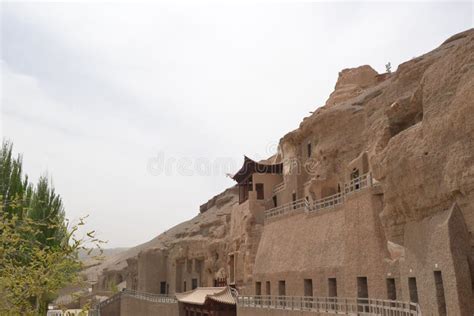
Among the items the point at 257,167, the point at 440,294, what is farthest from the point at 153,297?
the point at 440,294

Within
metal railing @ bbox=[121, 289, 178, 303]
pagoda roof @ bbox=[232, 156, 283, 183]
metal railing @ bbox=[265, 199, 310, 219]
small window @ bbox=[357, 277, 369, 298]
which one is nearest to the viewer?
small window @ bbox=[357, 277, 369, 298]

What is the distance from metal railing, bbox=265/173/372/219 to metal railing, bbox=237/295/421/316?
490 cm

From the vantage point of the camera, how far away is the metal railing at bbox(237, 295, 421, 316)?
15992mm

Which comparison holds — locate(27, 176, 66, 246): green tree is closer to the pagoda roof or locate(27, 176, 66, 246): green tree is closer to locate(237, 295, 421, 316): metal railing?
locate(237, 295, 421, 316): metal railing

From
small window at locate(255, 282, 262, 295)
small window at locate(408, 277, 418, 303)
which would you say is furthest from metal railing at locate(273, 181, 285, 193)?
small window at locate(408, 277, 418, 303)

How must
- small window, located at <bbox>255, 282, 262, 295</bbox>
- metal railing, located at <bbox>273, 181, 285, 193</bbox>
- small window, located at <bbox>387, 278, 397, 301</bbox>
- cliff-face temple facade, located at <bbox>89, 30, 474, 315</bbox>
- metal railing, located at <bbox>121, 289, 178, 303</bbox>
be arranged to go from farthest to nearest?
metal railing, located at <bbox>121, 289, 178, 303</bbox> < metal railing, located at <bbox>273, 181, 285, 193</bbox> < small window, located at <bbox>255, 282, 262, 295</bbox> < small window, located at <bbox>387, 278, 397, 301</bbox> < cliff-face temple facade, located at <bbox>89, 30, 474, 315</bbox>

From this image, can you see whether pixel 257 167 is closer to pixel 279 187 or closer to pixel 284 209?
pixel 279 187

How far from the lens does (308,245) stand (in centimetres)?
2564

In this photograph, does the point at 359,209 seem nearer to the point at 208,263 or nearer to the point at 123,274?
the point at 208,263

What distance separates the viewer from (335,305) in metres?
20.7

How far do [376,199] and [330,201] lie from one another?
4974 millimetres

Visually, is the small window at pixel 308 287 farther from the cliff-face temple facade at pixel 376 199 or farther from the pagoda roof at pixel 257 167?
the pagoda roof at pixel 257 167

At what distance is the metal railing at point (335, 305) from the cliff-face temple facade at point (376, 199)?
383 mm

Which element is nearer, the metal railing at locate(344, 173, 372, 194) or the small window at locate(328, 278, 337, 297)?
the metal railing at locate(344, 173, 372, 194)
